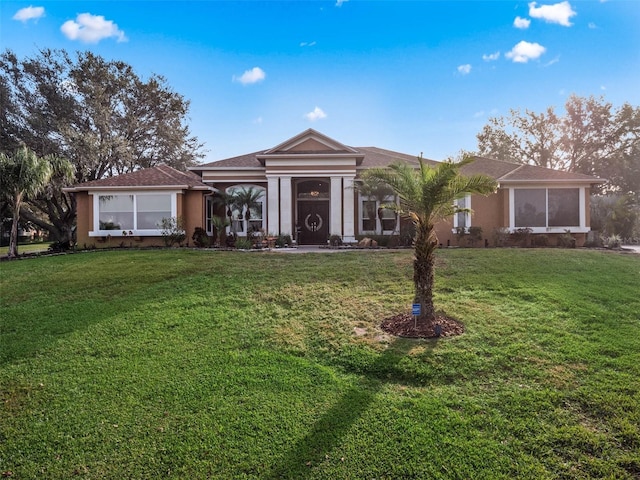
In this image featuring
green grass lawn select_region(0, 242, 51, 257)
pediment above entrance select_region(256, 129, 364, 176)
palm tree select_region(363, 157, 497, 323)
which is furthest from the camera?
green grass lawn select_region(0, 242, 51, 257)

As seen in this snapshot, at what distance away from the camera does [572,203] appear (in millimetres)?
17266

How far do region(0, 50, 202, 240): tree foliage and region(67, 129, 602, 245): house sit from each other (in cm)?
779

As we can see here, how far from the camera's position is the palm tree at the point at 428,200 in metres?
6.71

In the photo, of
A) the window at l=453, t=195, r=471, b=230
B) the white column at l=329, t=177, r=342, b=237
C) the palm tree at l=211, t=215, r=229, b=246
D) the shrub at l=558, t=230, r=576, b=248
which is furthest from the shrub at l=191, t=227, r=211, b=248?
the shrub at l=558, t=230, r=576, b=248

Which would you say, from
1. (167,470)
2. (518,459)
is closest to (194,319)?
(167,470)

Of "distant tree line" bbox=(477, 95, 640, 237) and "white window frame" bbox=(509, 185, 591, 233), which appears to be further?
"distant tree line" bbox=(477, 95, 640, 237)

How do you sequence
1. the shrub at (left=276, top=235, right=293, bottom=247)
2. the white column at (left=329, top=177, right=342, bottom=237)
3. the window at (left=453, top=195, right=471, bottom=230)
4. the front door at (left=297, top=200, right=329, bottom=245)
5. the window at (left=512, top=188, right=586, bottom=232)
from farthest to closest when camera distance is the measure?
the front door at (left=297, top=200, right=329, bottom=245), the white column at (left=329, top=177, right=342, bottom=237), the window at (left=453, top=195, right=471, bottom=230), the window at (left=512, top=188, right=586, bottom=232), the shrub at (left=276, top=235, right=293, bottom=247)

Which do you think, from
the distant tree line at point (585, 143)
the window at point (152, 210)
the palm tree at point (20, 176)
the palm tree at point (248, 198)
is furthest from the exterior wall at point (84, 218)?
the distant tree line at point (585, 143)

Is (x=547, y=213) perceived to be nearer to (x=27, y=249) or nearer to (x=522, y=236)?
(x=522, y=236)

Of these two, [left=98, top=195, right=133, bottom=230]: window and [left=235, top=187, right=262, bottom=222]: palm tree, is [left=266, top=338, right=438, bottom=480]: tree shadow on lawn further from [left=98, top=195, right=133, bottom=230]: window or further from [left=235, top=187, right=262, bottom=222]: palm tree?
[left=98, top=195, right=133, bottom=230]: window

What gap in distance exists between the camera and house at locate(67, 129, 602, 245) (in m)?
17.2

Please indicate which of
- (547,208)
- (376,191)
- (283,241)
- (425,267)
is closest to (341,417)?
(425,267)

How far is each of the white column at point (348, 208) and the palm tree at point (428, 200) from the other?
423 inches

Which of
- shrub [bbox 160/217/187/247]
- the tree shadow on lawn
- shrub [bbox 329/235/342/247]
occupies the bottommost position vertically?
the tree shadow on lawn
